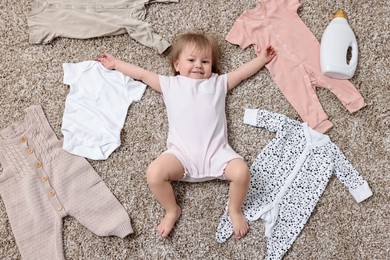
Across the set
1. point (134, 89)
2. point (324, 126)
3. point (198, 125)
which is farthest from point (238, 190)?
point (134, 89)

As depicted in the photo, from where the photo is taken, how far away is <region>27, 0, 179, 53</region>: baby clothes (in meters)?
1.40

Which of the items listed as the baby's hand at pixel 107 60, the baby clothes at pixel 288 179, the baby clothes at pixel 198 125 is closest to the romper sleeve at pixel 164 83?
the baby clothes at pixel 198 125

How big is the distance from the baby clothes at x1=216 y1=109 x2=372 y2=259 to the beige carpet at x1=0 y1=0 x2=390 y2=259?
0.03 metres

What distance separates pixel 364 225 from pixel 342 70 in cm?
45

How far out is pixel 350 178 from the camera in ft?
4.35

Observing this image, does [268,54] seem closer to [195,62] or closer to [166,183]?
[195,62]

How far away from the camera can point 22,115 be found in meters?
1.38

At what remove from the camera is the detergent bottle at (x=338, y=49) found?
1340 millimetres

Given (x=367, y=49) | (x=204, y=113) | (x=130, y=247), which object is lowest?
(x=130, y=247)

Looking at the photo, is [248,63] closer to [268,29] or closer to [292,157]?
[268,29]

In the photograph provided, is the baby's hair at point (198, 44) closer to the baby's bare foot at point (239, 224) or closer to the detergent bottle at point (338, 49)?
the detergent bottle at point (338, 49)

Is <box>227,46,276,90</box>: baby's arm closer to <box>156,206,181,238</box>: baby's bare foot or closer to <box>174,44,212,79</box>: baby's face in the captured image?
<box>174,44,212,79</box>: baby's face

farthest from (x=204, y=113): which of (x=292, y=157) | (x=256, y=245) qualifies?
(x=256, y=245)

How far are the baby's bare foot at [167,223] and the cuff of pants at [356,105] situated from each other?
23.2 inches
